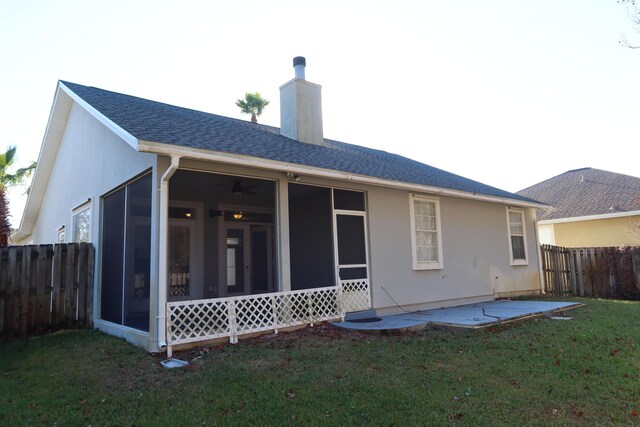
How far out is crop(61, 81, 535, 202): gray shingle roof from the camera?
6.51m

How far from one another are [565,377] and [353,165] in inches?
221

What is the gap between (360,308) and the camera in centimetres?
829

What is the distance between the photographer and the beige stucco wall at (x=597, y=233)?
1683 cm

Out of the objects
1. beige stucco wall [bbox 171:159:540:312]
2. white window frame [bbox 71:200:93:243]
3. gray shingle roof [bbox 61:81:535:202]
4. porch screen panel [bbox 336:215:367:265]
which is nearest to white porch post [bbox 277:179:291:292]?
beige stucco wall [bbox 171:159:540:312]

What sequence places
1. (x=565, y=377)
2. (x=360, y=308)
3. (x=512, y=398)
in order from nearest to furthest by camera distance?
(x=512, y=398) → (x=565, y=377) → (x=360, y=308)

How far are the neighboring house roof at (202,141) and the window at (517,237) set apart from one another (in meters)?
0.47

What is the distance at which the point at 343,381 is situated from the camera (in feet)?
14.4

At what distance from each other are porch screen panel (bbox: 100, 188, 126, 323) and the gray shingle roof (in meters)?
1.53

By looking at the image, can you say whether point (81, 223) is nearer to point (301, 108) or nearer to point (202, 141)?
point (202, 141)

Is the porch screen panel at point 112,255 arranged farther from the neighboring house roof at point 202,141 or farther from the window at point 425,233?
the window at point 425,233

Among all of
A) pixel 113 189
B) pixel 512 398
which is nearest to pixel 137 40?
pixel 113 189

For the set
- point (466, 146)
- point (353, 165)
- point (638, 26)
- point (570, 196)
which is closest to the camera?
point (638, 26)

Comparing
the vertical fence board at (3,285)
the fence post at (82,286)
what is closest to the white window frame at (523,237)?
the fence post at (82,286)

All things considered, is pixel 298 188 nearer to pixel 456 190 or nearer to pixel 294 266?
pixel 294 266
